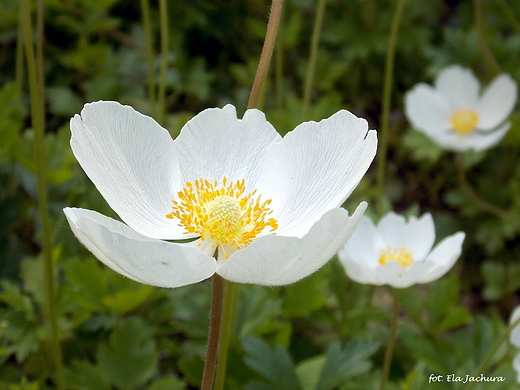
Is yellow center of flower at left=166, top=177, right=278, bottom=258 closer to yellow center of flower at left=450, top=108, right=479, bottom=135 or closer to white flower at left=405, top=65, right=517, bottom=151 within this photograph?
white flower at left=405, top=65, right=517, bottom=151

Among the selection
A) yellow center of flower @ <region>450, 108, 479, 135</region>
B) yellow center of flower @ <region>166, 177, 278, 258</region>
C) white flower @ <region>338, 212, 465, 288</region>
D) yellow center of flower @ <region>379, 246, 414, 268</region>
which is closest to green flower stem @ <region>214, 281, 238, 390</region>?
yellow center of flower @ <region>166, 177, 278, 258</region>

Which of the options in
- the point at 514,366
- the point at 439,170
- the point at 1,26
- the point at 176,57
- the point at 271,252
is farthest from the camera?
the point at 439,170

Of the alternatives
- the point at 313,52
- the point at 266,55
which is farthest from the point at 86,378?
the point at 313,52

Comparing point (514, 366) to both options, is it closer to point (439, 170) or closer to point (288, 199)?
point (288, 199)

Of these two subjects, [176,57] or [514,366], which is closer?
[514,366]

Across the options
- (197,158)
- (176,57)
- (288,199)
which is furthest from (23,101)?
(288,199)

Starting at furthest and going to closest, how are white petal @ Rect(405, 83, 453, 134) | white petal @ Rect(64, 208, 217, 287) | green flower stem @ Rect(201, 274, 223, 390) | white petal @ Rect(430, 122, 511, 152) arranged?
white petal @ Rect(405, 83, 453, 134), white petal @ Rect(430, 122, 511, 152), green flower stem @ Rect(201, 274, 223, 390), white petal @ Rect(64, 208, 217, 287)
